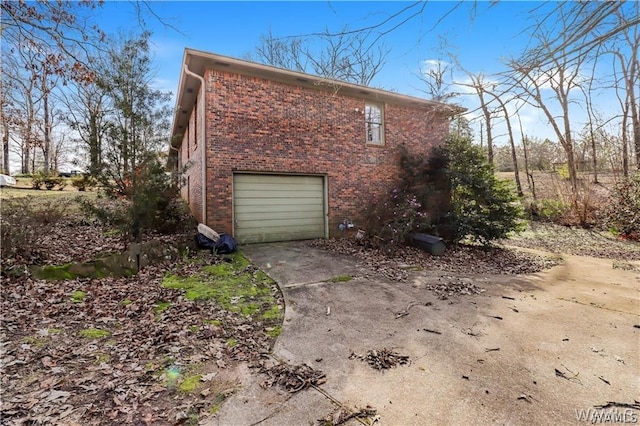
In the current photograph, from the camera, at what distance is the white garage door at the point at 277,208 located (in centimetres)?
802

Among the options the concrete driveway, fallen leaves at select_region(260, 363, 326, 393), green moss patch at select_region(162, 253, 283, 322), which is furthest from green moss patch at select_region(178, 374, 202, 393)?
green moss patch at select_region(162, 253, 283, 322)

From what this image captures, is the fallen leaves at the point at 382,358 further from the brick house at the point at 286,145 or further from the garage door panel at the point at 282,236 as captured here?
the garage door panel at the point at 282,236

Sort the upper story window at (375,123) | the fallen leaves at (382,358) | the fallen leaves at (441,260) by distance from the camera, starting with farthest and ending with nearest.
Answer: the upper story window at (375,123), the fallen leaves at (441,260), the fallen leaves at (382,358)

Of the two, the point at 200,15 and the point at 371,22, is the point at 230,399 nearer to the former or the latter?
the point at 371,22

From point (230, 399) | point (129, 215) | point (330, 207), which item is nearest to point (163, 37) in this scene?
point (129, 215)

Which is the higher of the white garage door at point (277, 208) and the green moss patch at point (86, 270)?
the white garage door at point (277, 208)

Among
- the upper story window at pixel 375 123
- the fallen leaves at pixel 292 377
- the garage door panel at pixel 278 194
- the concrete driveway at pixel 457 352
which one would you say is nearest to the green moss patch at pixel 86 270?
the concrete driveway at pixel 457 352

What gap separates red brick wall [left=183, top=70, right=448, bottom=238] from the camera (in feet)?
24.8

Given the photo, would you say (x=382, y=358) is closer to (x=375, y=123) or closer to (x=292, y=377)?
(x=292, y=377)

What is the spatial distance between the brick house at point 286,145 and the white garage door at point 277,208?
0.03m

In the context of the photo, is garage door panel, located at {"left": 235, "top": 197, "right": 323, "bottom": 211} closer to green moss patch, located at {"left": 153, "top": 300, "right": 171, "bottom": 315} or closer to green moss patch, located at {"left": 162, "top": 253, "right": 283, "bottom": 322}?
green moss patch, located at {"left": 162, "top": 253, "right": 283, "bottom": 322}

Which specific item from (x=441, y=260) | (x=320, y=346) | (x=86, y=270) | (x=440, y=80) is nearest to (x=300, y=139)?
(x=440, y=80)

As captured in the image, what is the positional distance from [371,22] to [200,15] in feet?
9.46

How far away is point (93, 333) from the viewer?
3.42 m
